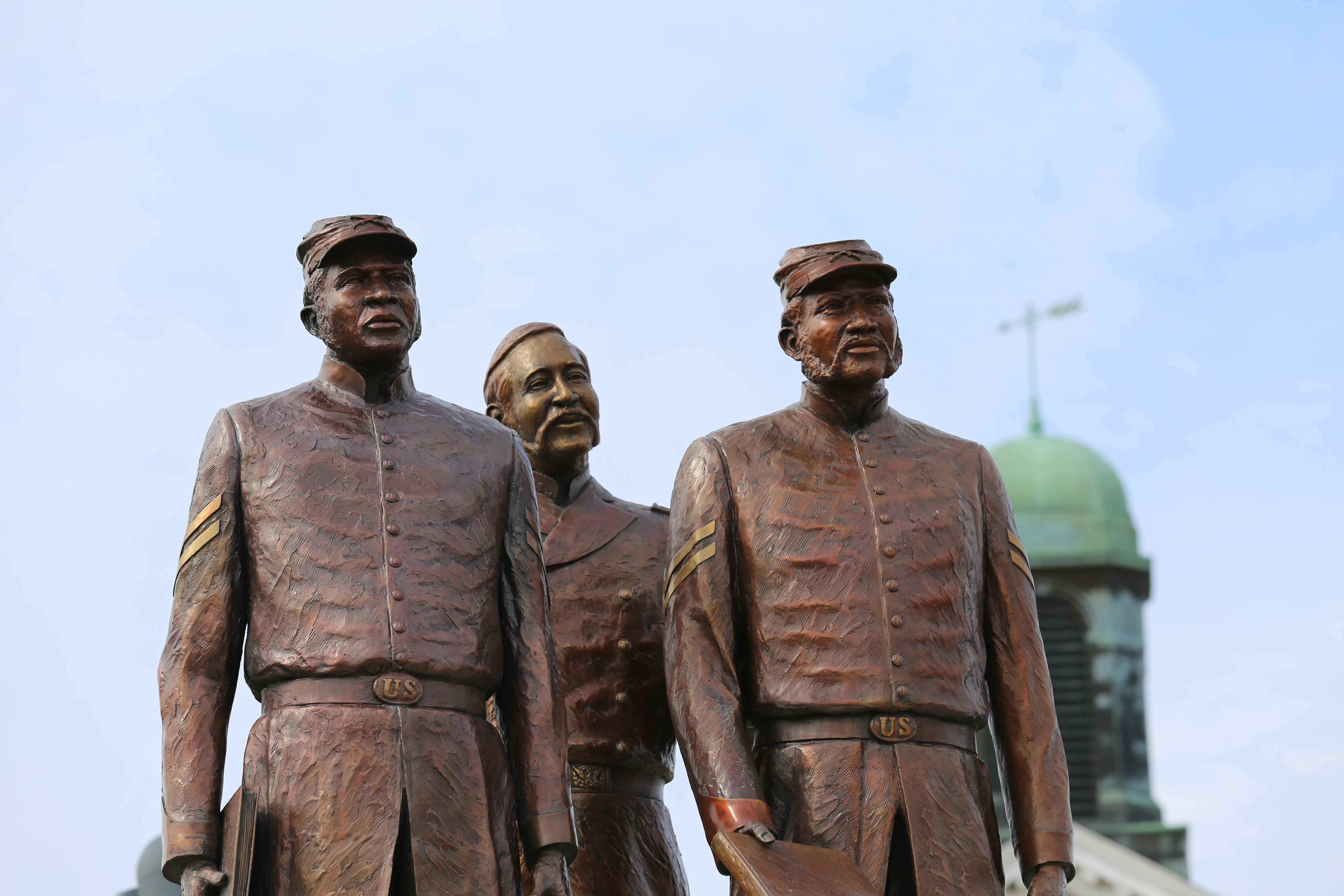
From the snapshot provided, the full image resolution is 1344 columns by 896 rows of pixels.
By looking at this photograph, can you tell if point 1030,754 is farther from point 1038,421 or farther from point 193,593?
point 1038,421

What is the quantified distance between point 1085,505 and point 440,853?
4475 centimetres

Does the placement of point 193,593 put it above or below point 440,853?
above

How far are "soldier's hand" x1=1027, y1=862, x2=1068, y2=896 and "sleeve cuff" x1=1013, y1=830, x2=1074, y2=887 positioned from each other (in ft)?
0.04

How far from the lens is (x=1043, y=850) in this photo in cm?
831

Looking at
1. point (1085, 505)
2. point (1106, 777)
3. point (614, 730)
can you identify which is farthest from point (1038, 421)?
point (614, 730)

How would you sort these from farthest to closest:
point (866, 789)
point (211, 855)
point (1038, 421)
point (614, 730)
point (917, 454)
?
point (1038, 421) → point (614, 730) → point (917, 454) → point (866, 789) → point (211, 855)

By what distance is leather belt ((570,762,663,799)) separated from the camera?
9445 millimetres

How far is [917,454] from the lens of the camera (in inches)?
349

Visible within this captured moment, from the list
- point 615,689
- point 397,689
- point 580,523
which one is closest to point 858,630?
point 615,689

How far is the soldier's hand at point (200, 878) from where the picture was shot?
24.1 feet

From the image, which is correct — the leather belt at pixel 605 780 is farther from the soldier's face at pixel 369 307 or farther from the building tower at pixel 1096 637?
the building tower at pixel 1096 637

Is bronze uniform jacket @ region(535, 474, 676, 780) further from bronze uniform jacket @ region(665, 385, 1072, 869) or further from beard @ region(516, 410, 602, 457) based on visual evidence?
bronze uniform jacket @ region(665, 385, 1072, 869)

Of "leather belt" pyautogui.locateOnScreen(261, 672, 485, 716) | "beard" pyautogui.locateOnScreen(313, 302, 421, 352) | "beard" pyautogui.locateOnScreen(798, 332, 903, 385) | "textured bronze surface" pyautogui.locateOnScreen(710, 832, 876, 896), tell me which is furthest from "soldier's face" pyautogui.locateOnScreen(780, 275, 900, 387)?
"leather belt" pyautogui.locateOnScreen(261, 672, 485, 716)

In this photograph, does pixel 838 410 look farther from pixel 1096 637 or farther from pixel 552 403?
pixel 1096 637
